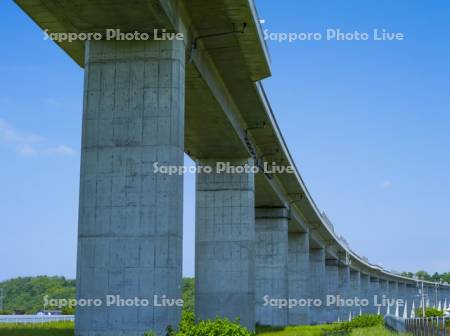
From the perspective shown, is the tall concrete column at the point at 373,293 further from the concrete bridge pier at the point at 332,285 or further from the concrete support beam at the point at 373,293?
the concrete bridge pier at the point at 332,285

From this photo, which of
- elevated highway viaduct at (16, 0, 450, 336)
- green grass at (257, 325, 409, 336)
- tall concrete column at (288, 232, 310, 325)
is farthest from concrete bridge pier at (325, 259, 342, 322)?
elevated highway viaduct at (16, 0, 450, 336)

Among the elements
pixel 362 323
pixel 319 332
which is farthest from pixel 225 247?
pixel 362 323

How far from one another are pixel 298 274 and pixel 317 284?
10877 millimetres

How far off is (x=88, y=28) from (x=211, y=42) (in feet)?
16.7

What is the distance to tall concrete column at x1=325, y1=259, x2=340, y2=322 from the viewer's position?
76938 millimetres

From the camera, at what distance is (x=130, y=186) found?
19.0 metres

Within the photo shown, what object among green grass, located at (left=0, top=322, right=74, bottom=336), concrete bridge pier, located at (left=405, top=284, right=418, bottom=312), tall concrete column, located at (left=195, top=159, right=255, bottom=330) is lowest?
concrete bridge pier, located at (left=405, top=284, right=418, bottom=312)

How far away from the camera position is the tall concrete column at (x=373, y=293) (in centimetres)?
11712

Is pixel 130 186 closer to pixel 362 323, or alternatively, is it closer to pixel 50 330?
pixel 50 330

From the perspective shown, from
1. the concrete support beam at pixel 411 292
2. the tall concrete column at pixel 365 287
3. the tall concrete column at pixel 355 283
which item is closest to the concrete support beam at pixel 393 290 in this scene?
the concrete support beam at pixel 411 292

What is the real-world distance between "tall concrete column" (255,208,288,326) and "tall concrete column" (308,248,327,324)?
19.7m

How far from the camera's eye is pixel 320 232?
6962 cm

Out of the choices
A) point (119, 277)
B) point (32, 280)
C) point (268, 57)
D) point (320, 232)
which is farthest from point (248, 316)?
point (32, 280)

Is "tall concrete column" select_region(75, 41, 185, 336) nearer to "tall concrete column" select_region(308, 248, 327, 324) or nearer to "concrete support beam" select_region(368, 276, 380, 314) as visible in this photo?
"tall concrete column" select_region(308, 248, 327, 324)
